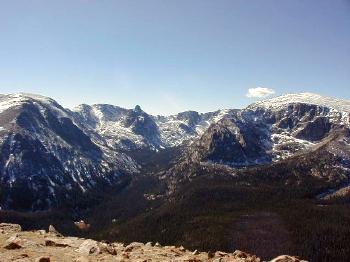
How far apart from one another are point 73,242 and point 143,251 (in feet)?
31.3

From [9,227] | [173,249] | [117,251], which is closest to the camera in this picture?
[117,251]

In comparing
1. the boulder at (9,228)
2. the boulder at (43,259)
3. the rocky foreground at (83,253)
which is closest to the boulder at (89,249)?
the rocky foreground at (83,253)

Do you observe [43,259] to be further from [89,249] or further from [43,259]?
[89,249]

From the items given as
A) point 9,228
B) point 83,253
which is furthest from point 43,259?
point 9,228

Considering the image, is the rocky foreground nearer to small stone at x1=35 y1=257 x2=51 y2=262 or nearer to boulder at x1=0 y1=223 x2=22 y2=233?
small stone at x1=35 y1=257 x2=51 y2=262

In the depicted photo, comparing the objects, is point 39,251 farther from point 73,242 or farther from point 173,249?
point 173,249

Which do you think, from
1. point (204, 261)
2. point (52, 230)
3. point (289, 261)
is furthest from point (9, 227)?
point (289, 261)

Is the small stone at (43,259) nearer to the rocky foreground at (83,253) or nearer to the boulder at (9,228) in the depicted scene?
the rocky foreground at (83,253)

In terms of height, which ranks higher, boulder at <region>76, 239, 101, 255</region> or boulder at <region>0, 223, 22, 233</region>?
boulder at <region>76, 239, 101, 255</region>

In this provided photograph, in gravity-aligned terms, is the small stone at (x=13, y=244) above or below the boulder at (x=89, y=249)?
above

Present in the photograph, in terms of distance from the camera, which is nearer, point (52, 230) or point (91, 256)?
point (91, 256)

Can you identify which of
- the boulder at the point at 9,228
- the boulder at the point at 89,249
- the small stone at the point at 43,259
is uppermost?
the small stone at the point at 43,259

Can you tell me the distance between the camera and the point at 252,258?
170 ft

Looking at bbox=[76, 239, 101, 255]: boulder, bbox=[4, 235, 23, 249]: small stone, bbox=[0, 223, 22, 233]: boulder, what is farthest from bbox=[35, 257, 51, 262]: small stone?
bbox=[0, 223, 22, 233]: boulder
